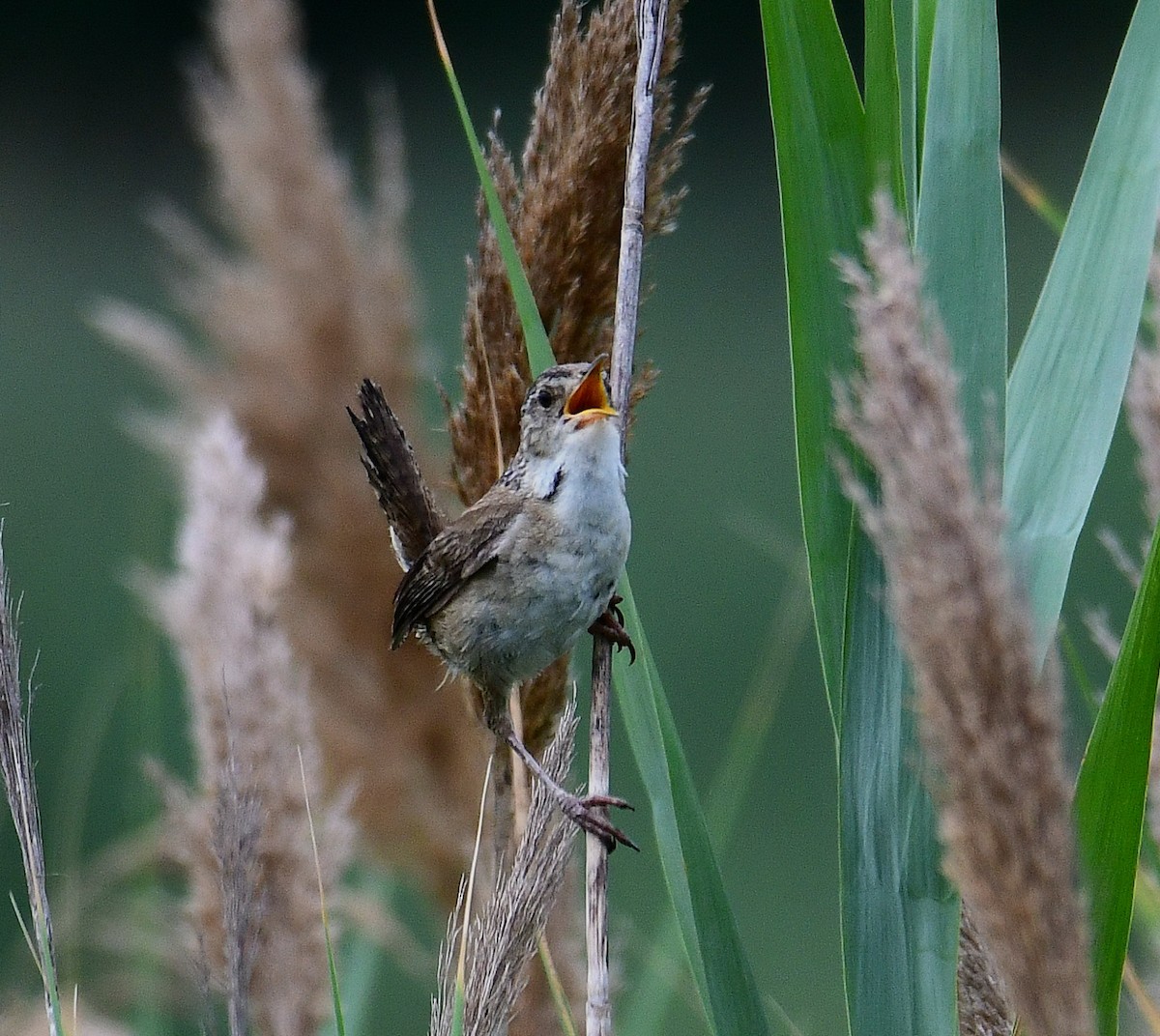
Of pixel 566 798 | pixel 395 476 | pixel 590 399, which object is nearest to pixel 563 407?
pixel 590 399

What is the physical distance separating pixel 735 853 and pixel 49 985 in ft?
24.8

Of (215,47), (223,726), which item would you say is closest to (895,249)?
(223,726)

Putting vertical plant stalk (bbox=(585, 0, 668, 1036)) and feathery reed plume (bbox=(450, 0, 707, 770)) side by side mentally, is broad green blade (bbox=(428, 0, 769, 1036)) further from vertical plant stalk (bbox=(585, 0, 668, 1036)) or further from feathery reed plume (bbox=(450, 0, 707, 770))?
feathery reed plume (bbox=(450, 0, 707, 770))

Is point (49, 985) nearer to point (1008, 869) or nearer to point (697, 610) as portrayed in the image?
point (1008, 869)

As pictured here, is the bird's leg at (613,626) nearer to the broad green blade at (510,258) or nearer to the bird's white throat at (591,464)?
the bird's white throat at (591,464)

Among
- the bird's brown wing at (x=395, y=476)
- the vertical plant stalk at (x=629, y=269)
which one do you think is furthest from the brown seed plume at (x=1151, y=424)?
the bird's brown wing at (x=395, y=476)

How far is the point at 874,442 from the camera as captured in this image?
838 mm

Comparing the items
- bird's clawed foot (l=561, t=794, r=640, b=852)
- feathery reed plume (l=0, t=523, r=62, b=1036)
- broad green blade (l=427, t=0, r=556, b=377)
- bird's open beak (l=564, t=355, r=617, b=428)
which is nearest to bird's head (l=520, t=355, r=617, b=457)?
bird's open beak (l=564, t=355, r=617, b=428)

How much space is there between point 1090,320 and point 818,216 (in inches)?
8.7

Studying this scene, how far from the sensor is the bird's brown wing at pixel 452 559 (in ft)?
6.17

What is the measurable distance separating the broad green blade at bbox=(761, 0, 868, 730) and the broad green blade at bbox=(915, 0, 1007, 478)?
59 mm

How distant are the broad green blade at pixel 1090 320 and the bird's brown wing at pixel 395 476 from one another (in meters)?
0.93

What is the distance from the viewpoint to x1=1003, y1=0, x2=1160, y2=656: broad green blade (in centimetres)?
113

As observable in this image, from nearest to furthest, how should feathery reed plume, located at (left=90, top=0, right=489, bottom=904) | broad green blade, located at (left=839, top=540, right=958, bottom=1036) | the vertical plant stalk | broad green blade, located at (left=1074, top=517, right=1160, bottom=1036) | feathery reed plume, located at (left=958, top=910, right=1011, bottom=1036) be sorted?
broad green blade, located at (left=1074, top=517, right=1160, bottom=1036), broad green blade, located at (left=839, top=540, right=958, bottom=1036), feathery reed plume, located at (left=958, top=910, right=1011, bottom=1036), the vertical plant stalk, feathery reed plume, located at (left=90, top=0, right=489, bottom=904)
